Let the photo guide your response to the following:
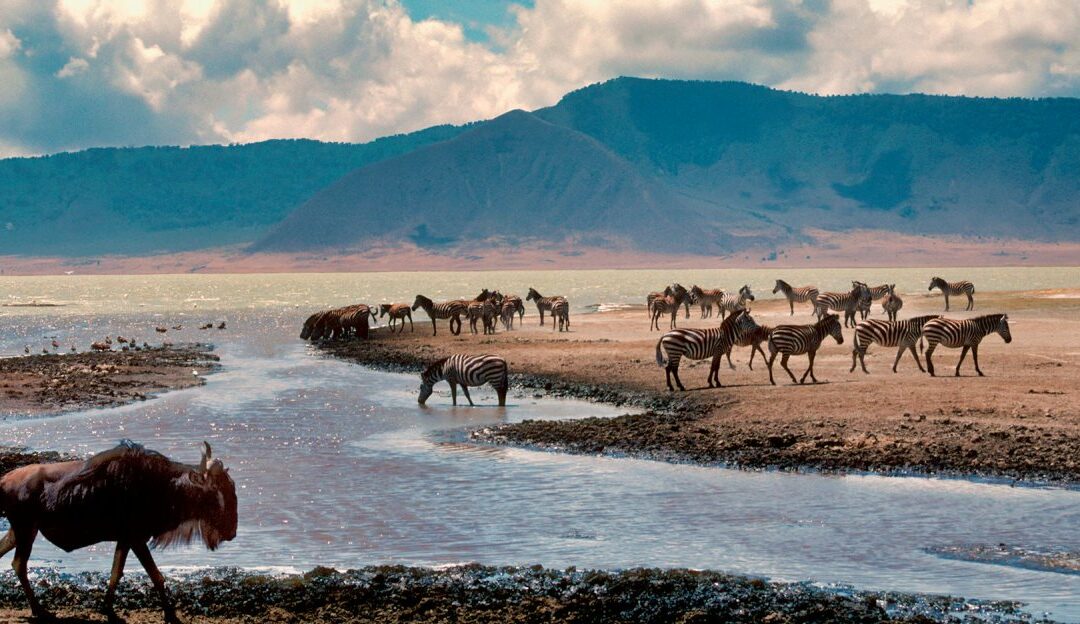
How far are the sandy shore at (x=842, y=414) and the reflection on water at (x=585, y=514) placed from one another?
2.73 ft

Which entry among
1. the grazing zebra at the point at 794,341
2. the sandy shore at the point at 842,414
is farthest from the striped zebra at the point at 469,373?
the grazing zebra at the point at 794,341

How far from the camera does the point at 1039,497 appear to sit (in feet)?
48.2

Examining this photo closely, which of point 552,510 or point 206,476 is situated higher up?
point 206,476

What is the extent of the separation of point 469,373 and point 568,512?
1121 centimetres

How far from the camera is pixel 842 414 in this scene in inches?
791

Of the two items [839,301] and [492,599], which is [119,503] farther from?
[839,301]

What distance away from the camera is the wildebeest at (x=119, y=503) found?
941 cm

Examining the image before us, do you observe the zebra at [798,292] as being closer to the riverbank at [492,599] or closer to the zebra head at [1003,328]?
the zebra head at [1003,328]

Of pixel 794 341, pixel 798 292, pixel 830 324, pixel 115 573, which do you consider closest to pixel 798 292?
pixel 798 292

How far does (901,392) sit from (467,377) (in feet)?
29.8

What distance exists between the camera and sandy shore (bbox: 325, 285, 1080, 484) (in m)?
17.0

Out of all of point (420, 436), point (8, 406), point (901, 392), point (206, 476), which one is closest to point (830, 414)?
point (901, 392)

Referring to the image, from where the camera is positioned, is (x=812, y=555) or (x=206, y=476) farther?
(x=812, y=555)

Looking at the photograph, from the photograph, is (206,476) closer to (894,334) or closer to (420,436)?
(420,436)
